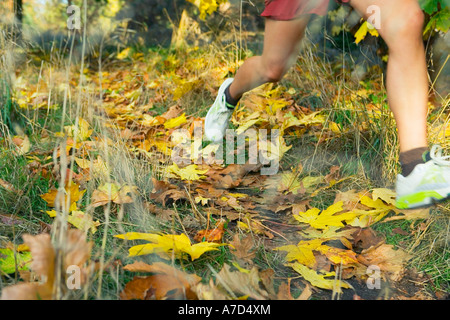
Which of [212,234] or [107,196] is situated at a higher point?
[107,196]

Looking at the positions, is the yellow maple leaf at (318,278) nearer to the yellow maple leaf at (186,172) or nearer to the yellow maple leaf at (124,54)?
the yellow maple leaf at (186,172)

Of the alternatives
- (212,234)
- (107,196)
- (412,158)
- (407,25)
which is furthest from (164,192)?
(407,25)

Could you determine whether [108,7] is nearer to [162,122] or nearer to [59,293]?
[162,122]

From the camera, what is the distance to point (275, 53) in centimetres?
186

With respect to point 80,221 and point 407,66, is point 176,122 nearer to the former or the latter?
point 80,221

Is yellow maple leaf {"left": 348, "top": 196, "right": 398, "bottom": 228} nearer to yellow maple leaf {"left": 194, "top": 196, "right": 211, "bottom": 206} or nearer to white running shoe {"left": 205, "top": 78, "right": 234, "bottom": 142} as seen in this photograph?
yellow maple leaf {"left": 194, "top": 196, "right": 211, "bottom": 206}

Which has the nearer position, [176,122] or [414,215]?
[414,215]

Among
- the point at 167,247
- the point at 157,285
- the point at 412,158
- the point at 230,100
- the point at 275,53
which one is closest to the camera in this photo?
the point at 157,285

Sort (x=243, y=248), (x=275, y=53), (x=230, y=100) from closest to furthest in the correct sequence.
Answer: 1. (x=243, y=248)
2. (x=275, y=53)
3. (x=230, y=100)

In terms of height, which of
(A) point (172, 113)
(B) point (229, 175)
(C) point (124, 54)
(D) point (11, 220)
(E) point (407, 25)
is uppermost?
(C) point (124, 54)

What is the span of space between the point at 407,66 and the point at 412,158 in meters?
0.34

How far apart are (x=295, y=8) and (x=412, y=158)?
0.74m

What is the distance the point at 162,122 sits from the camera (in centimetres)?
268
